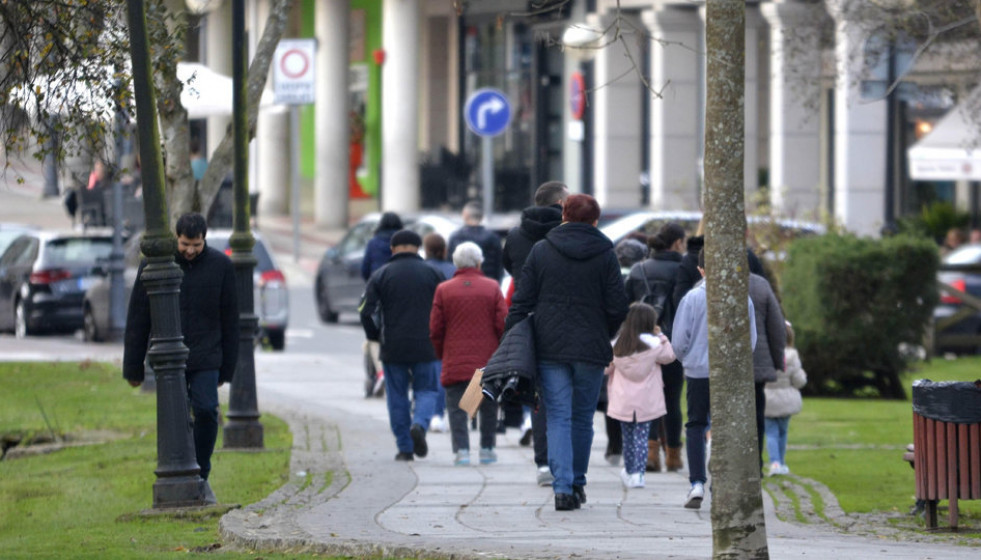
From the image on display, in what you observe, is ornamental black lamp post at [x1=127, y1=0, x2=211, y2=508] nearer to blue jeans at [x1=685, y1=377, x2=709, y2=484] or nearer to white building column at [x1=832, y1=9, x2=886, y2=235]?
blue jeans at [x1=685, y1=377, x2=709, y2=484]

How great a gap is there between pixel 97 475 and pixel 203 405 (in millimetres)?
2114

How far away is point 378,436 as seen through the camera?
1416cm

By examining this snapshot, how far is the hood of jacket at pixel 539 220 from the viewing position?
11.5 m

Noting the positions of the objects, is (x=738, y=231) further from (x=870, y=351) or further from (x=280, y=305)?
(x=280, y=305)

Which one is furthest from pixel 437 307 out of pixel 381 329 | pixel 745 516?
pixel 745 516

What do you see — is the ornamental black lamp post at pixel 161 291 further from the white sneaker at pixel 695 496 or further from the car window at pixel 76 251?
the car window at pixel 76 251

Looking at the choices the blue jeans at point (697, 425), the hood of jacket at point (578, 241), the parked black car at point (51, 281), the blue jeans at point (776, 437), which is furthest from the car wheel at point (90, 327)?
the hood of jacket at point (578, 241)

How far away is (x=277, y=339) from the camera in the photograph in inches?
902

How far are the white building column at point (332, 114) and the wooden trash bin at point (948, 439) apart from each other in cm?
3382

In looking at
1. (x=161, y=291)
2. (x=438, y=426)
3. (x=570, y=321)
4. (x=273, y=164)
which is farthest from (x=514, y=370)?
(x=273, y=164)

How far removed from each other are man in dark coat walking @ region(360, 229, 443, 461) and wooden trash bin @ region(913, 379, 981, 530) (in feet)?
13.2

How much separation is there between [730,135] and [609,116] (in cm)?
2712

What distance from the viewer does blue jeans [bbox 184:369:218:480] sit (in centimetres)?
1038

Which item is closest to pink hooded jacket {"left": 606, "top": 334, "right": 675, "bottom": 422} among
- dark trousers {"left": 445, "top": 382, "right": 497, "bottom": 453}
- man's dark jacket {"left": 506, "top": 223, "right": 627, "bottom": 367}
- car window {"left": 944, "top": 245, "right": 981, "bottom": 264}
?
dark trousers {"left": 445, "top": 382, "right": 497, "bottom": 453}
